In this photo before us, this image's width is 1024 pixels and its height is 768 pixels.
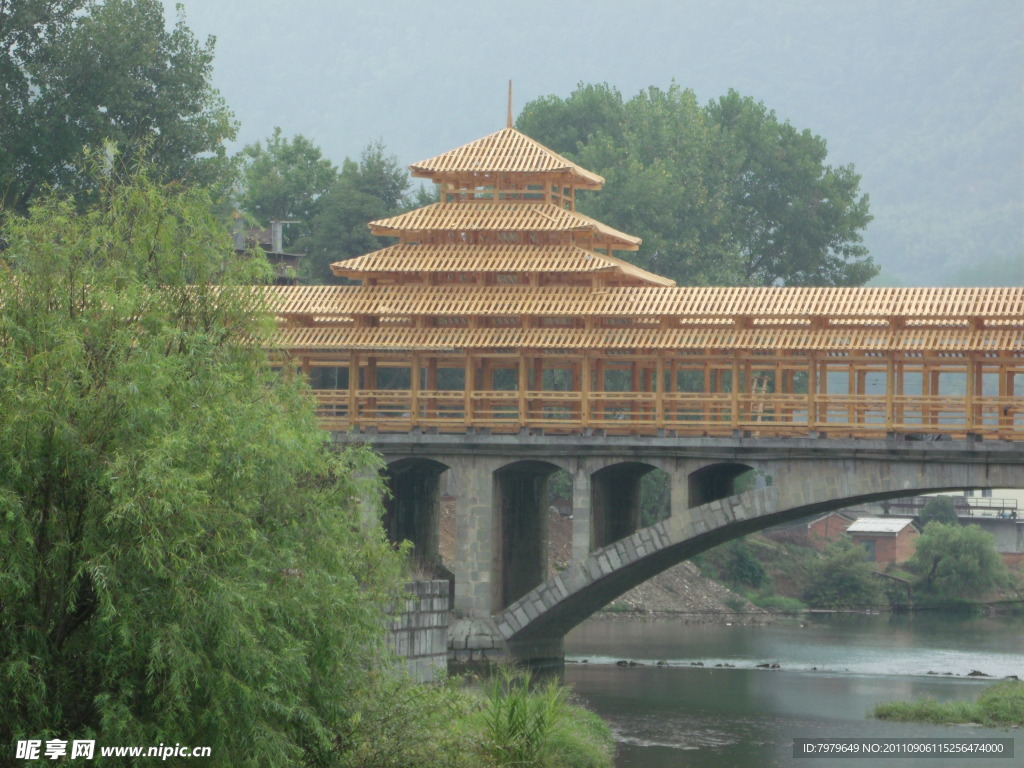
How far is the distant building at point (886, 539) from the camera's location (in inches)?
2731

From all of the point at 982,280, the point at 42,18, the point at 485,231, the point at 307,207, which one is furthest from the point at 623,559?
the point at 982,280

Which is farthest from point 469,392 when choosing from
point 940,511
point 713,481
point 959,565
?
point 940,511

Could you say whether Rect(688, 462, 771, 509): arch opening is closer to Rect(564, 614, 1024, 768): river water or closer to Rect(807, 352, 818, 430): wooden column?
Rect(807, 352, 818, 430): wooden column

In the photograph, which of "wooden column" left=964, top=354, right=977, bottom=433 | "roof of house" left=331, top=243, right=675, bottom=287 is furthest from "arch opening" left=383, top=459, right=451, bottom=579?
"wooden column" left=964, top=354, right=977, bottom=433

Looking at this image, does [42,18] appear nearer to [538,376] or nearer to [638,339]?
[538,376]

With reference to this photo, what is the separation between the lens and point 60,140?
48406mm

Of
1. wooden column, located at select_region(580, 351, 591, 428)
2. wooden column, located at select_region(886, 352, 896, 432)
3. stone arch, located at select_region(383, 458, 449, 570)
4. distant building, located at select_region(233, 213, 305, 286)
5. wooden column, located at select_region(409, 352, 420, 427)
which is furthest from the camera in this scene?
distant building, located at select_region(233, 213, 305, 286)

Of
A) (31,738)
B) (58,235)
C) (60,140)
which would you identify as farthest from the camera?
(60,140)

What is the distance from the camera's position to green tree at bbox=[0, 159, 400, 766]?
1664cm

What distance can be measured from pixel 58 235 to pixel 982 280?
580ft

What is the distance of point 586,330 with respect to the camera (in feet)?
119

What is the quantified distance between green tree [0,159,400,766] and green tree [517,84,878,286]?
154ft

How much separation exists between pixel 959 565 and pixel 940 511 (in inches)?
352

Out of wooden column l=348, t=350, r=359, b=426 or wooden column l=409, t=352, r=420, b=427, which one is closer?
wooden column l=409, t=352, r=420, b=427
